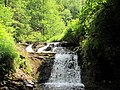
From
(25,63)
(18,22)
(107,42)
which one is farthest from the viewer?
(18,22)

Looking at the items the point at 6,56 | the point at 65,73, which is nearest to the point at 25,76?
the point at 6,56

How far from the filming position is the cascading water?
40.3 feet

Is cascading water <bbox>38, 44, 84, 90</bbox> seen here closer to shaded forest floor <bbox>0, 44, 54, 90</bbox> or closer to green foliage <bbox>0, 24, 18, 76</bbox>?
shaded forest floor <bbox>0, 44, 54, 90</bbox>

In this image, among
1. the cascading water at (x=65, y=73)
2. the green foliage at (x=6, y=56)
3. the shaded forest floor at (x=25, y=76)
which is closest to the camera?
the shaded forest floor at (x=25, y=76)

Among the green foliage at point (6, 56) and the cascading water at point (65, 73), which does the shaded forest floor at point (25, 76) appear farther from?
the cascading water at point (65, 73)

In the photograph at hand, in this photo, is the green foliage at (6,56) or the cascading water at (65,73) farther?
the cascading water at (65,73)

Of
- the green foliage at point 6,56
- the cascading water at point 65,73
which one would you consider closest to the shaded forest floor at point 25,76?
the green foliage at point 6,56

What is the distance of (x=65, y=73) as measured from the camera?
1360 centimetres

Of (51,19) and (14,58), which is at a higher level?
(51,19)

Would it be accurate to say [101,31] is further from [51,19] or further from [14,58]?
[51,19]

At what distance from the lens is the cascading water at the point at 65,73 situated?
12.3 metres

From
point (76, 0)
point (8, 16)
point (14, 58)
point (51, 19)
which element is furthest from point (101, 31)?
point (76, 0)

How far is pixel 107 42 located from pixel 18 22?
747 inches

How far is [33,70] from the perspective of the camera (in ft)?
44.9
